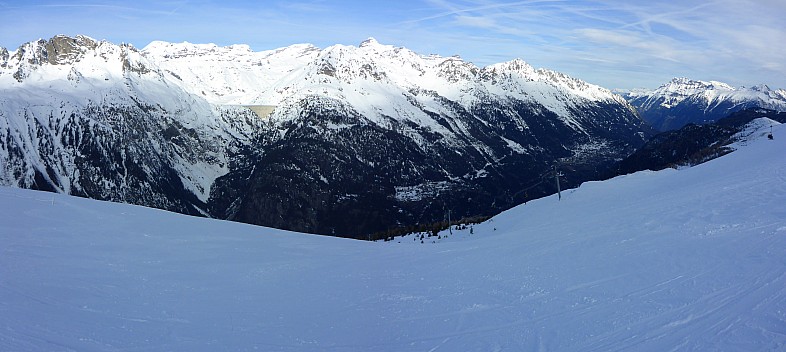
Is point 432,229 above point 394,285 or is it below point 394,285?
below

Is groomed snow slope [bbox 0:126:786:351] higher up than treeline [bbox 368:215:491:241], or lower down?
higher up

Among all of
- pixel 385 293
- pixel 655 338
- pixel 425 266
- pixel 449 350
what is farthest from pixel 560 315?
pixel 425 266

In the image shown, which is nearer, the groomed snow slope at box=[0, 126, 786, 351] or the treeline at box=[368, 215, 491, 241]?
the groomed snow slope at box=[0, 126, 786, 351]

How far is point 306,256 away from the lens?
17.5m

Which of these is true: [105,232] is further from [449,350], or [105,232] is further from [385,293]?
[449,350]

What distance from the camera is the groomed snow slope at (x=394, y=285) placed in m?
9.31

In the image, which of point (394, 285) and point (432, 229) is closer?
point (394, 285)

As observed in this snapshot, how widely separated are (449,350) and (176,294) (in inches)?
263

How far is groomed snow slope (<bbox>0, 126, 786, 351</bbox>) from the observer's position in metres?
9.31

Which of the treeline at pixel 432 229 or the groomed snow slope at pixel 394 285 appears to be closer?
the groomed snow slope at pixel 394 285

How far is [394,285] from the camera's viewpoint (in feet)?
46.9

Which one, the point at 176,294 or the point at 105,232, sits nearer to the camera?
the point at 176,294

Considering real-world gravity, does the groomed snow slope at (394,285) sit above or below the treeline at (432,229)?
above

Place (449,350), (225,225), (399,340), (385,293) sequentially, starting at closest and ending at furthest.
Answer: (449,350)
(399,340)
(385,293)
(225,225)
